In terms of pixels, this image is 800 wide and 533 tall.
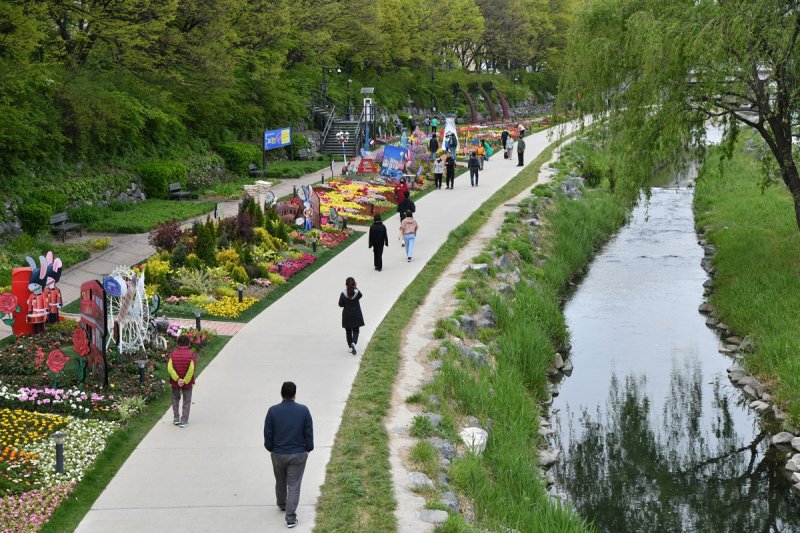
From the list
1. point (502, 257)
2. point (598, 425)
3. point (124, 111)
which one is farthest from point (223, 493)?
point (124, 111)

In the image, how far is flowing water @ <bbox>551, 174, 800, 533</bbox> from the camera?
50.1 ft

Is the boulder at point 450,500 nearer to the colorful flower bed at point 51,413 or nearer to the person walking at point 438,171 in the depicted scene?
the colorful flower bed at point 51,413

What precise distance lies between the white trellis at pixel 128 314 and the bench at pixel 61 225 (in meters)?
10.4

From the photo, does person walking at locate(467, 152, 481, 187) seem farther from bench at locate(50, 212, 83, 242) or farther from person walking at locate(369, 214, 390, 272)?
bench at locate(50, 212, 83, 242)

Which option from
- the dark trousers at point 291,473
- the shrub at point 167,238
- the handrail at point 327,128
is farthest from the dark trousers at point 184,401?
the handrail at point 327,128

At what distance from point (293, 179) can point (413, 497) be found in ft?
103

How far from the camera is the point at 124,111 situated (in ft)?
111

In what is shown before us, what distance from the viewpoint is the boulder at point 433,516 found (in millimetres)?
11374

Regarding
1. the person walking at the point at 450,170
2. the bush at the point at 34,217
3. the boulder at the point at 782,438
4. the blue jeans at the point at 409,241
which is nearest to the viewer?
the boulder at the point at 782,438

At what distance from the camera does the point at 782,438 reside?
683 inches

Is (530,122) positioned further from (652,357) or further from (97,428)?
(97,428)

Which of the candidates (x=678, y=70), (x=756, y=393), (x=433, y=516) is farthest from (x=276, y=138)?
(x=433, y=516)

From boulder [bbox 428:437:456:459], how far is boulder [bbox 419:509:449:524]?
75.0 inches

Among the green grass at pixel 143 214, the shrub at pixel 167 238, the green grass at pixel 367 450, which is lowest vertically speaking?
the green grass at pixel 367 450
